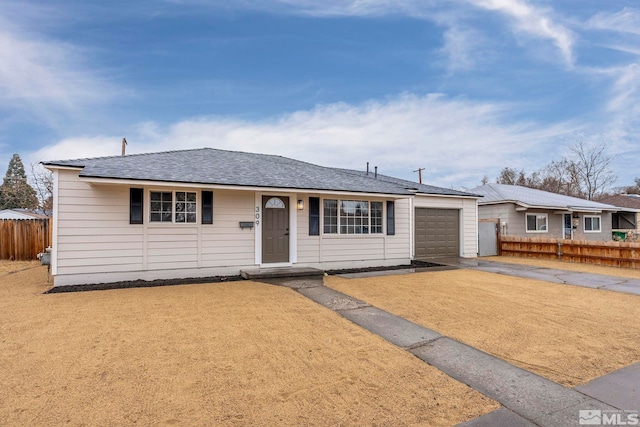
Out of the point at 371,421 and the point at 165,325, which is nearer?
the point at 371,421

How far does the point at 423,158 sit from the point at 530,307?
74.7 ft

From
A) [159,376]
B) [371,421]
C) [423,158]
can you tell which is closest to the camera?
[371,421]

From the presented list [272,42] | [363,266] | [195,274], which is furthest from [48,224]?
[363,266]

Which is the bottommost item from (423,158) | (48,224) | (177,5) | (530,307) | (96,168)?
(530,307)

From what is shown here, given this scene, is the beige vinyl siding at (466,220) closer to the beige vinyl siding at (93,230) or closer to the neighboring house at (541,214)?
the neighboring house at (541,214)

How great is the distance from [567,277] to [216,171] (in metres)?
9.91

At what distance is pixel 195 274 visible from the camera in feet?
26.7

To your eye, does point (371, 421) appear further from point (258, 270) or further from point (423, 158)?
point (423, 158)

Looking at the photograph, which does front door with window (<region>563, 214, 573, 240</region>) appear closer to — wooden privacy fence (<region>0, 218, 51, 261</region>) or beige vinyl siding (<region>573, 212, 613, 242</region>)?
beige vinyl siding (<region>573, 212, 613, 242</region>)

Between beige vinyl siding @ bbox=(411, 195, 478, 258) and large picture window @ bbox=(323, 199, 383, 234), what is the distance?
3712mm

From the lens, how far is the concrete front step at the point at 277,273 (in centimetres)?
795

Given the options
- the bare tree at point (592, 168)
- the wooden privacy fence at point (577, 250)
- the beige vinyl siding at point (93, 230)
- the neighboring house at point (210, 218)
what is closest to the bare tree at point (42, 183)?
the neighboring house at point (210, 218)

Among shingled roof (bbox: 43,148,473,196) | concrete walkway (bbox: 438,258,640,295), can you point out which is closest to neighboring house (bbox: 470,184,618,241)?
concrete walkway (bbox: 438,258,640,295)

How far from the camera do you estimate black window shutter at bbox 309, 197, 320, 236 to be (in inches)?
369
